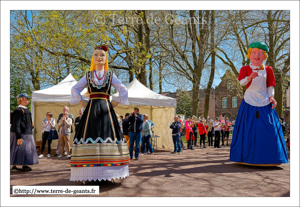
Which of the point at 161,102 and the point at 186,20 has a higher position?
the point at 186,20

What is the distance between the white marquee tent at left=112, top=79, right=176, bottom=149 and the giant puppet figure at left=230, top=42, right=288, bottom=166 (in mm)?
4899

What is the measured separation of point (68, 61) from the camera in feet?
52.2

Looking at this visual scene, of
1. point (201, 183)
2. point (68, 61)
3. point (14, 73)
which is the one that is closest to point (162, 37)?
point (68, 61)

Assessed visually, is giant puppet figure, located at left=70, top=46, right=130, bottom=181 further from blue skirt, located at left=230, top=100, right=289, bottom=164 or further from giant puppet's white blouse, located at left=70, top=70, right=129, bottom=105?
blue skirt, located at left=230, top=100, right=289, bottom=164

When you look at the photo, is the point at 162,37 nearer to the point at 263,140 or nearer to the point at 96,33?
the point at 96,33

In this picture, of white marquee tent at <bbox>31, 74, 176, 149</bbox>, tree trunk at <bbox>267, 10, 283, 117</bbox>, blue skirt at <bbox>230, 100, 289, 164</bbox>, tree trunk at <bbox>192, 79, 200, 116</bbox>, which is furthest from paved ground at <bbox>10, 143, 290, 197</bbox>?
tree trunk at <bbox>192, 79, 200, 116</bbox>

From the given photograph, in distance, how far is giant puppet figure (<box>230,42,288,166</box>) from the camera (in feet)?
19.7

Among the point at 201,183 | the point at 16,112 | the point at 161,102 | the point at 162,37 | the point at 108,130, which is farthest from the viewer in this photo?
the point at 162,37

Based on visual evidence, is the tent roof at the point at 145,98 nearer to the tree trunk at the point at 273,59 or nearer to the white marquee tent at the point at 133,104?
the white marquee tent at the point at 133,104

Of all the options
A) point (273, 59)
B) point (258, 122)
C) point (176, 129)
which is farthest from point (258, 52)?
point (273, 59)

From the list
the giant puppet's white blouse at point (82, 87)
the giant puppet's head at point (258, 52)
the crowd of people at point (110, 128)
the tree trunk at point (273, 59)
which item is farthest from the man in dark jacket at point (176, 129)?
the giant puppet's white blouse at point (82, 87)

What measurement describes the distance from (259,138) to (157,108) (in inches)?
302

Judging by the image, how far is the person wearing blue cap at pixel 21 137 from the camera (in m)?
5.91

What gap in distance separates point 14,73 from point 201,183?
15139mm
